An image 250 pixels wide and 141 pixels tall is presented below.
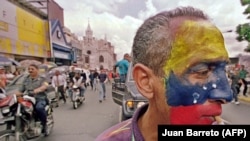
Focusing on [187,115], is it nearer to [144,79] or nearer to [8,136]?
[144,79]

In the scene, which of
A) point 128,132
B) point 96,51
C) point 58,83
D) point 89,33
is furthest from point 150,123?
point 96,51

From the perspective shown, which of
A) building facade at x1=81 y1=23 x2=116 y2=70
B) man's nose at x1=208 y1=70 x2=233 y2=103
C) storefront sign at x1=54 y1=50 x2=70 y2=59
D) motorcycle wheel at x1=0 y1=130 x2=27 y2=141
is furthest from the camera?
building facade at x1=81 y1=23 x2=116 y2=70

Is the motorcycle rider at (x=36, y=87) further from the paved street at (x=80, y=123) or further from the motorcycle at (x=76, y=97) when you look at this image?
the motorcycle at (x=76, y=97)

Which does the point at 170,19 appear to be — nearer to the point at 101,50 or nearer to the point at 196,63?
the point at 196,63

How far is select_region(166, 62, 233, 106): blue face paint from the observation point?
0.88m

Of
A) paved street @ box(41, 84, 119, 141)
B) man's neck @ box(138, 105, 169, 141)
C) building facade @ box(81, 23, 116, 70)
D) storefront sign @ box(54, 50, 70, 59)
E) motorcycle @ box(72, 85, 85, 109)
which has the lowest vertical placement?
paved street @ box(41, 84, 119, 141)

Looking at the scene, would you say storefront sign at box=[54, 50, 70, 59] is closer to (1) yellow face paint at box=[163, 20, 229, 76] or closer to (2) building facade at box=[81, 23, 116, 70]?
(2) building facade at box=[81, 23, 116, 70]

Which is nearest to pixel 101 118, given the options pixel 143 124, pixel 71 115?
pixel 71 115

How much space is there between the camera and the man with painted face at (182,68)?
0.89 m

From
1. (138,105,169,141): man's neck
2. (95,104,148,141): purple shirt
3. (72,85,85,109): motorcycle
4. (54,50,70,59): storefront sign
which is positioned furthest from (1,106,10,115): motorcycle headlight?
(54,50,70,59): storefront sign

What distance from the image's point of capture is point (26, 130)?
17.2 feet

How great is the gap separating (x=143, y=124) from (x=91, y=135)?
5.13 metres

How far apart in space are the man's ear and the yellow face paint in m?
0.08

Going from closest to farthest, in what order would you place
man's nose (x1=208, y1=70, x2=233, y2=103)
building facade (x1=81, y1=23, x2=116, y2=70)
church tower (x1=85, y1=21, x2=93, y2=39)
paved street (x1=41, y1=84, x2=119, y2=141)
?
man's nose (x1=208, y1=70, x2=233, y2=103)
paved street (x1=41, y1=84, x2=119, y2=141)
church tower (x1=85, y1=21, x2=93, y2=39)
building facade (x1=81, y1=23, x2=116, y2=70)
